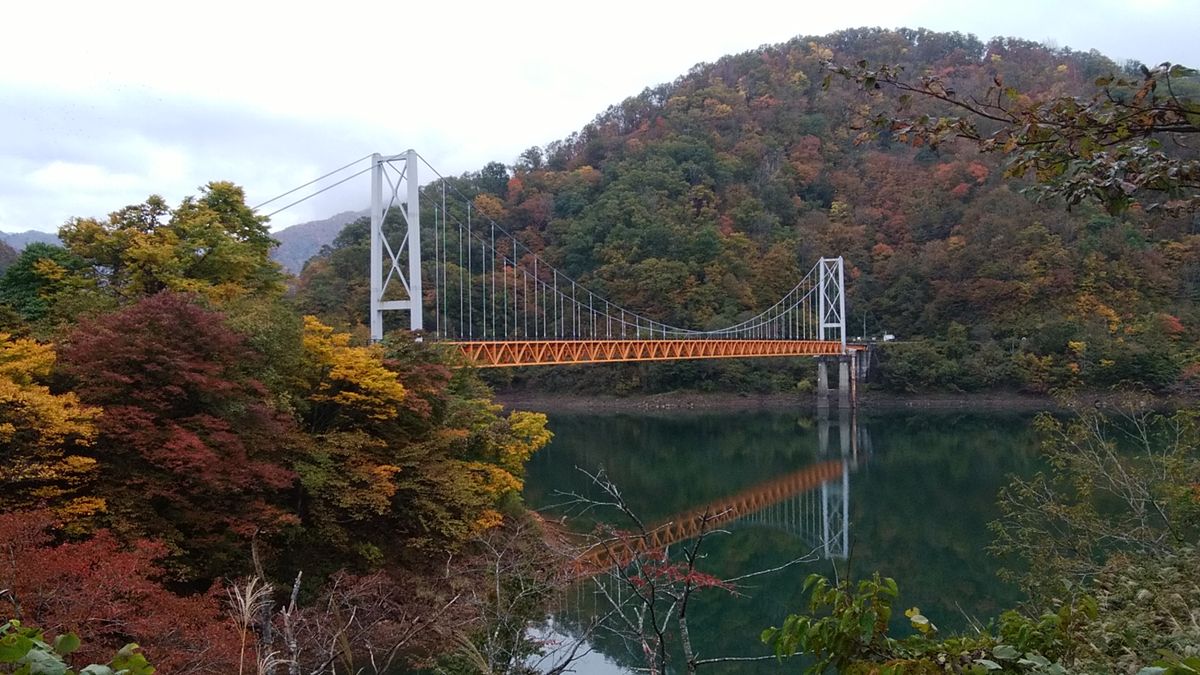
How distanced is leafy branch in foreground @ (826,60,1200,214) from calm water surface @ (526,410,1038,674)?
1308mm

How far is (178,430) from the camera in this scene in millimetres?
5652

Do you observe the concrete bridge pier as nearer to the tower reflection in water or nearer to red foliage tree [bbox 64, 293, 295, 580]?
the tower reflection in water

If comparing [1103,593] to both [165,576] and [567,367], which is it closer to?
[165,576]

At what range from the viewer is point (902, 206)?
32250 mm

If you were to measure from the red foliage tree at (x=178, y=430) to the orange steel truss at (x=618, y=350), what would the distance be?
4.66 meters

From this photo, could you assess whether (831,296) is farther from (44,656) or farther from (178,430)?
(44,656)

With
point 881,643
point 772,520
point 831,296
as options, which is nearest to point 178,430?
point 881,643

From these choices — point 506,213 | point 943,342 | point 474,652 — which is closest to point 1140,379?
point 943,342

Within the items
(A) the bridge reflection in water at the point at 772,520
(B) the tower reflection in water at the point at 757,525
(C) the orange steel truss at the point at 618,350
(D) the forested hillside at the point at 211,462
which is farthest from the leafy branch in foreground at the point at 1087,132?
(C) the orange steel truss at the point at 618,350

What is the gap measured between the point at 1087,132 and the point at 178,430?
5540 mm

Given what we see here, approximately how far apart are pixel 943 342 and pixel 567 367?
11.9 meters

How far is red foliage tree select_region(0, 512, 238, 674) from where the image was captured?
13.3ft

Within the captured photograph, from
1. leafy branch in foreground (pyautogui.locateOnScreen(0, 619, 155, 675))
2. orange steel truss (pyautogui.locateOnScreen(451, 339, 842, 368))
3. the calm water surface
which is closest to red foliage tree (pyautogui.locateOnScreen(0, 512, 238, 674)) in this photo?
the calm water surface

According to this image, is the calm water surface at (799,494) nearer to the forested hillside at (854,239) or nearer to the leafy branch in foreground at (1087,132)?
the leafy branch in foreground at (1087,132)
